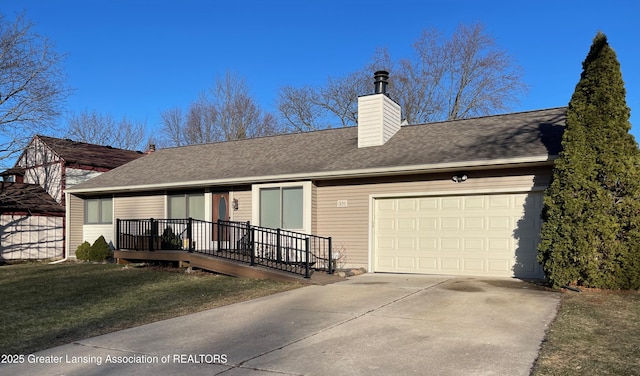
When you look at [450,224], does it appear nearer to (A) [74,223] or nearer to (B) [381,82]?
(B) [381,82]

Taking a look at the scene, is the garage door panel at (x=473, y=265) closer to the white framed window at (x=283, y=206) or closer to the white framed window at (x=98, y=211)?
the white framed window at (x=283, y=206)

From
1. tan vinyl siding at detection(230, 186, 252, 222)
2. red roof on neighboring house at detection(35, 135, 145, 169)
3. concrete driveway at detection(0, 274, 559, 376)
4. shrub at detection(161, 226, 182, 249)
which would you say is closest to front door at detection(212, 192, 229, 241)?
tan vinyl siding at detection(230, 186, 252, 222)

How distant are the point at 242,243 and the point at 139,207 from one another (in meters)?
5.90

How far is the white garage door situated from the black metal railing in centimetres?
156

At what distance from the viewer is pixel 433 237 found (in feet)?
36.9

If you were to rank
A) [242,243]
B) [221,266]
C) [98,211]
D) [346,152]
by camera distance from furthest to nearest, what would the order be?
[98,211]
[346,152]
[242,243]
[221,266]

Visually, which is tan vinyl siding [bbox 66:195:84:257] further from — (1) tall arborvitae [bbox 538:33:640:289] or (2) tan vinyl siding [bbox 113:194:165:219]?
(1) tall arborvitae [bbox 538:33:640:289]

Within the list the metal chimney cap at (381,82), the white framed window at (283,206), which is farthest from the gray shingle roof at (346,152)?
the metal chimney cap at (381,82)

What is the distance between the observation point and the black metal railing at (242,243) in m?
11.3

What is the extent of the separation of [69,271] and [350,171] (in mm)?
8124

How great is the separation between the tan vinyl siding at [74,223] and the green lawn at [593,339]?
632 inches

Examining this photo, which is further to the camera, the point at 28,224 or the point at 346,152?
the point at 28,224

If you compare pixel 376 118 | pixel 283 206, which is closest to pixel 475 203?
pixel 376 118

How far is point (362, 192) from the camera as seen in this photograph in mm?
12180
